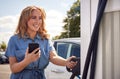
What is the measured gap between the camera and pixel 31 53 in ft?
5.05

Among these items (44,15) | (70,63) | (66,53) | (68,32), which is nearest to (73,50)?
(66,53)

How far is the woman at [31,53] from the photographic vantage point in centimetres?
152

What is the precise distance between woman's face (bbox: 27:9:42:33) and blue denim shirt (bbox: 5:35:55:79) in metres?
0.05

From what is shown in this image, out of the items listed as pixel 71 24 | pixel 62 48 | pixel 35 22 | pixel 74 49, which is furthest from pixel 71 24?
pixel 35 22

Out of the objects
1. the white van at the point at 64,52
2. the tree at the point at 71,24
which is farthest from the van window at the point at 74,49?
the tree at the point at 71,24

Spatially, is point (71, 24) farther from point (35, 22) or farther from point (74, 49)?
point (35, 22)

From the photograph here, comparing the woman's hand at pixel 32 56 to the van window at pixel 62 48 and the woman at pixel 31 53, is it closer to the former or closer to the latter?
the woman at pixel 31 53

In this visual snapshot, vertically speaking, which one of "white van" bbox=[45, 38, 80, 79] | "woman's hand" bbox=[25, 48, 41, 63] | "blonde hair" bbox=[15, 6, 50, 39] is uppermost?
"blonde hair" bbox=[15, 6, 50, 39]

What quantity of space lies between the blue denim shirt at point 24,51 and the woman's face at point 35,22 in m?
0.05

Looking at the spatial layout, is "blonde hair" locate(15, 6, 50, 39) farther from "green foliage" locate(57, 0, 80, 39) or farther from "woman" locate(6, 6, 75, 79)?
"green foliage" locate(57, 0, 80, 39)

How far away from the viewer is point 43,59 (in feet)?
5.09

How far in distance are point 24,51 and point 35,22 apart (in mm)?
212

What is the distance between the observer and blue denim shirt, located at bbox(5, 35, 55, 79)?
153 centimetres

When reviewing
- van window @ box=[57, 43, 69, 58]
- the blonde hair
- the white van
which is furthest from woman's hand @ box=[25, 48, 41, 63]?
van window @ box=[57, 43, 69, 58]
